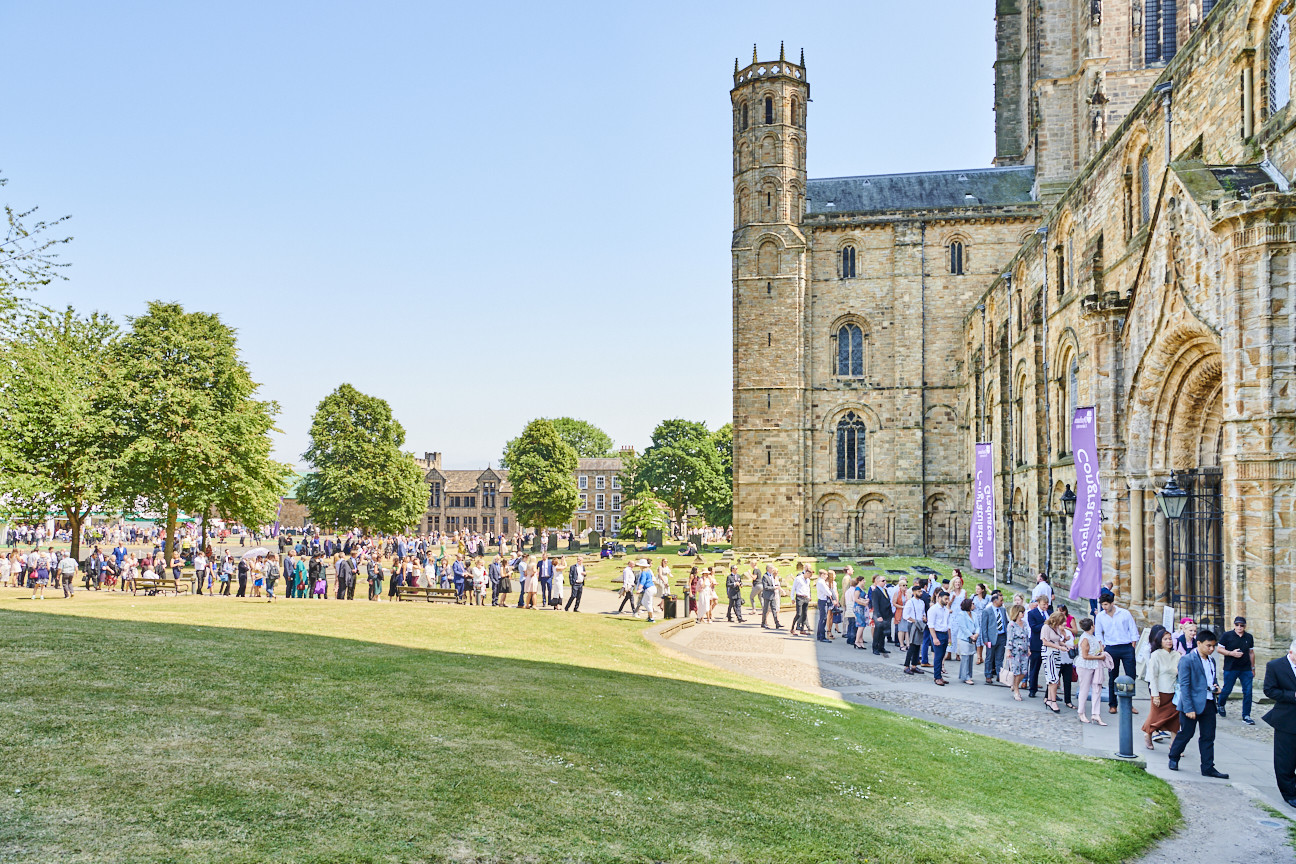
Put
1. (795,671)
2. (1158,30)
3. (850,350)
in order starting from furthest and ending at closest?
1. (850,350)
2. (1158,30)
3. (795,671)

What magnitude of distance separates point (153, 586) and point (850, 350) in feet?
115

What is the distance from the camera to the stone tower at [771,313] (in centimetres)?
4731

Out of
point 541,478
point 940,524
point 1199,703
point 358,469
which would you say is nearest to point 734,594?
point 1199,703

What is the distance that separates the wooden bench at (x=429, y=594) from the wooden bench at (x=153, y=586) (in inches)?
256

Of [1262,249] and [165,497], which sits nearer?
[1262,249]

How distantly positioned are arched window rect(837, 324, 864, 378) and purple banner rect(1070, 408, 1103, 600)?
2948 cm

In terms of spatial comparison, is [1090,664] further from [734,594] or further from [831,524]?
[831,524]

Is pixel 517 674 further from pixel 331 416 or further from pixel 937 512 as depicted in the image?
pixel 331 416

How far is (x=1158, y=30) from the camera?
39.7 metres

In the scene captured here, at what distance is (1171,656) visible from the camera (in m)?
11.1

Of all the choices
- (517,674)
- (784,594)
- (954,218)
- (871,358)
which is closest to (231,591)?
(784,594)

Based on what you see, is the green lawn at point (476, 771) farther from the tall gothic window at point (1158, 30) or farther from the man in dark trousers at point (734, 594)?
the tall gothic window at point (1158, 30)

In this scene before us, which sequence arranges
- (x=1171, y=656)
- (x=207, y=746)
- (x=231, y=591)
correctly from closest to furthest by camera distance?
(x=207, y=746) → (x=1171, y=656) → (x=231, y=591)

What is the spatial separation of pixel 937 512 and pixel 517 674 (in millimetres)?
39220
